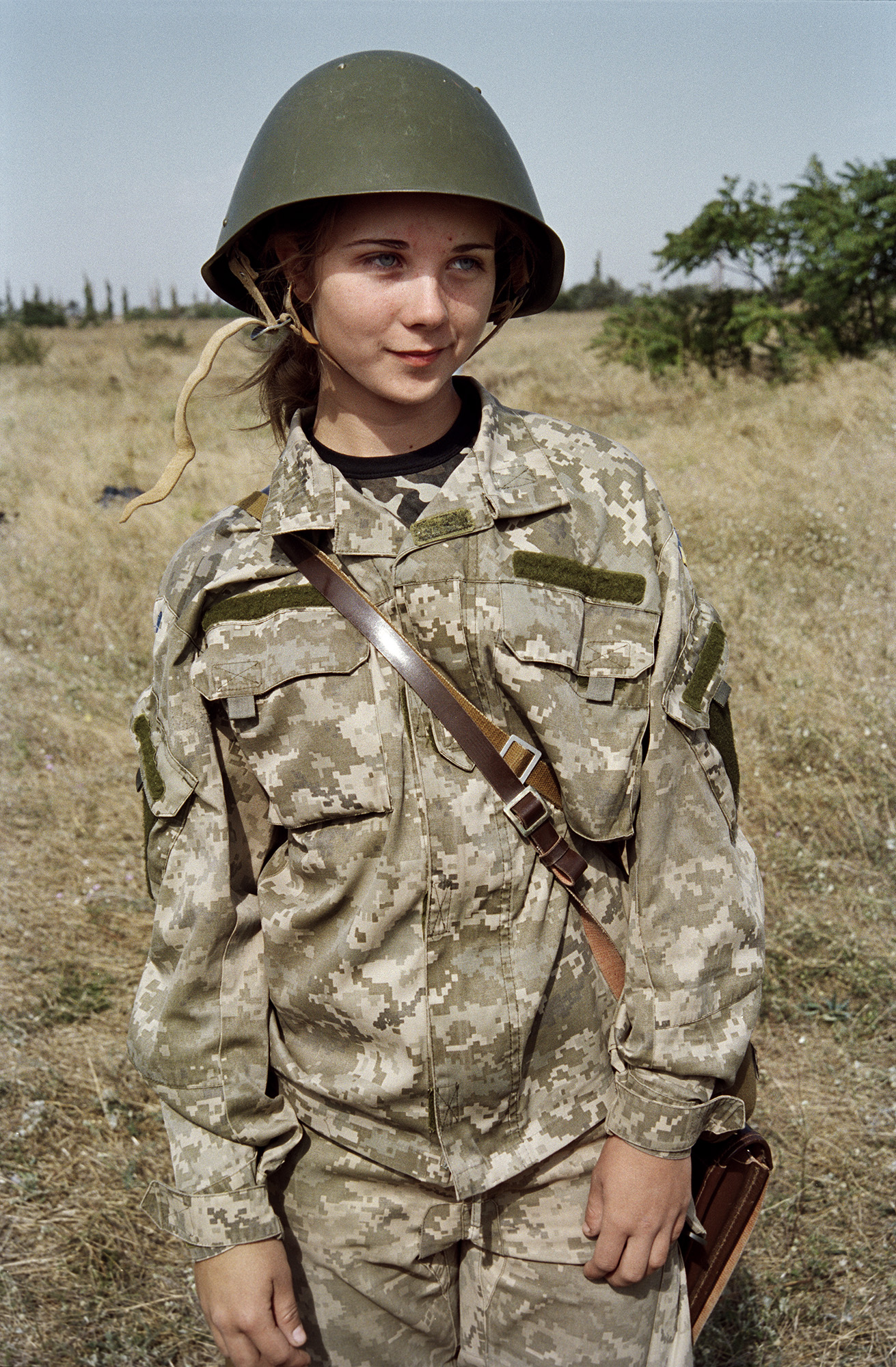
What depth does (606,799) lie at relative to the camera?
1444 mm

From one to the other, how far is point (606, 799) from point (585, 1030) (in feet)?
1.23

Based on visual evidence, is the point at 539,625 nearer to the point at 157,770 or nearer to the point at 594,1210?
the point at 157,770

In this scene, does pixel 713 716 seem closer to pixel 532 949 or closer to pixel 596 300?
pixel 532 949

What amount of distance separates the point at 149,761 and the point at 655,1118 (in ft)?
2.94

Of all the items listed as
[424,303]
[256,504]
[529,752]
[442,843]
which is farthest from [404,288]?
[442,843]

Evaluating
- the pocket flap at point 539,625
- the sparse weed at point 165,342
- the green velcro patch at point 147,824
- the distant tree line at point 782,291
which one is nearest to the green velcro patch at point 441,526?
the pocket flap at point 539,625

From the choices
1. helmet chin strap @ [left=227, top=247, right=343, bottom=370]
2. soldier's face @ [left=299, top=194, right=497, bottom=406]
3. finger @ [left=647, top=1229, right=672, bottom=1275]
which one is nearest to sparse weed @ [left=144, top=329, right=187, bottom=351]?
helmet chin strap @ [left=227, top=247, right=343, bottom=370]

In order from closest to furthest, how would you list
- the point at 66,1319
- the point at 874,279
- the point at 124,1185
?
the point at 66,1319
the point at 124,1185
the point at 874,279

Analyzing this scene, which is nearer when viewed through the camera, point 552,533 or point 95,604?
point 552,533

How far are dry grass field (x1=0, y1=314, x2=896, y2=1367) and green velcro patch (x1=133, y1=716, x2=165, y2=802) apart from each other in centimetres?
62

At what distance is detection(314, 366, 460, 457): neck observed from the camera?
158cm

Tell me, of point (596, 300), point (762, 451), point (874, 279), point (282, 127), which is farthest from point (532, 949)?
point (596, 300)

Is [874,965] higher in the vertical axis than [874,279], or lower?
lower

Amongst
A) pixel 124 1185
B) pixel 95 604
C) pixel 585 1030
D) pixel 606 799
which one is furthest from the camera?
pixel 95 604
